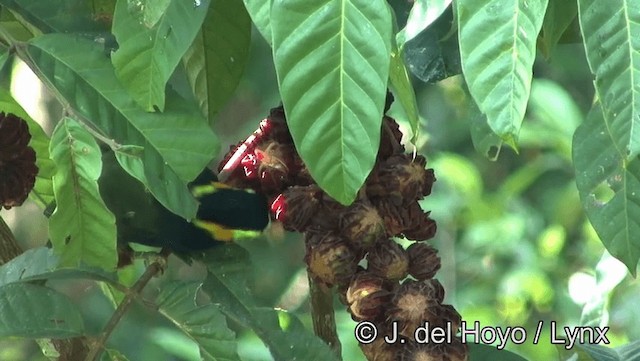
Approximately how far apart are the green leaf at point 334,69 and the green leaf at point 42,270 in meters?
0.25

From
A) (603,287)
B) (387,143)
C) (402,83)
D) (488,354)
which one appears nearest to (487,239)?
(603,287)

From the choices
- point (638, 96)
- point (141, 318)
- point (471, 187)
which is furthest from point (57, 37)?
point (141, 318)

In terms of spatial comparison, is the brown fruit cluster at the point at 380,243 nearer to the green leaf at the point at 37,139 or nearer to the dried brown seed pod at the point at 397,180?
the dried brown seed pod at the point at 397,180

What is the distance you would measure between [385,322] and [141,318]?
77.9 inches

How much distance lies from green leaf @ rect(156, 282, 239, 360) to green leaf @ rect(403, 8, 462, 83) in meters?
0.25

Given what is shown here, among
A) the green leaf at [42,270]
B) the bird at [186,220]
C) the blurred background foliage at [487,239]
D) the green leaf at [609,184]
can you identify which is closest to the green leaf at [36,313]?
the green leaf at [42,270]

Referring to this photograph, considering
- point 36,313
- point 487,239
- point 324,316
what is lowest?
point 36,313

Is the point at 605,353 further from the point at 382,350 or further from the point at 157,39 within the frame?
the point at 157,39

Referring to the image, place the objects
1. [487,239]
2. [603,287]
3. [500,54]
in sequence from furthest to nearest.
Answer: [487,239], [603,287], [500,54]

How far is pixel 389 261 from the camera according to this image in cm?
75

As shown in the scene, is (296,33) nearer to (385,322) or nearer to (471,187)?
(385,322)

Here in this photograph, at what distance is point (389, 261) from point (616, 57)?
0.25 metres

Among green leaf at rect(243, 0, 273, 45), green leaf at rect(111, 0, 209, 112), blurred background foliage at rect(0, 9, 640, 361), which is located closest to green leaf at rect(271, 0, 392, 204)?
green leaf at rect(243, 0, 273, 45)

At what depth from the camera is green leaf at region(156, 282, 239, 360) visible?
76cm
